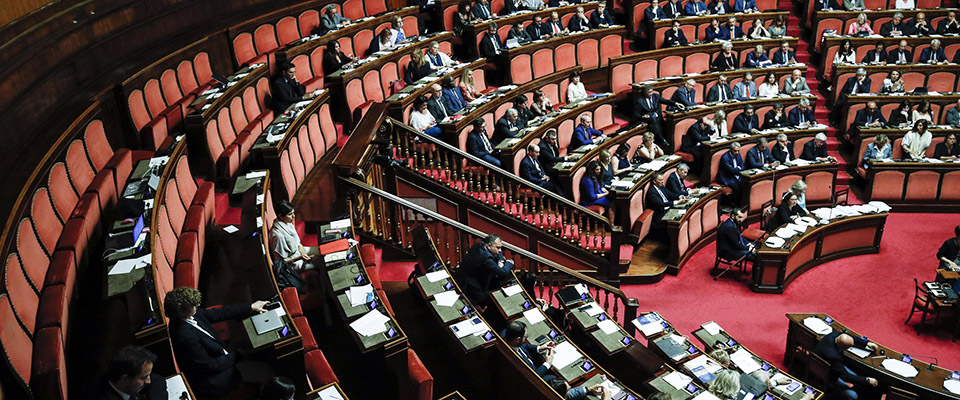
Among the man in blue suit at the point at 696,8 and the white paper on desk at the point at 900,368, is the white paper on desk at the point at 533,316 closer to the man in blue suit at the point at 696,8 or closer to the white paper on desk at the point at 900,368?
the white paper on desk at the point at 900,368

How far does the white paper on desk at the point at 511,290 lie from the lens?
536 cm

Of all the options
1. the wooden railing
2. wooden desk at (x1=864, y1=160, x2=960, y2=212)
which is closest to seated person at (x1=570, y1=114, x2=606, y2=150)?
the wooden railing

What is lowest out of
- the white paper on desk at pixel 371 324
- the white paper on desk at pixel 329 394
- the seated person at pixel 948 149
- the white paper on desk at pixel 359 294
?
the seated person at pixel 948 149

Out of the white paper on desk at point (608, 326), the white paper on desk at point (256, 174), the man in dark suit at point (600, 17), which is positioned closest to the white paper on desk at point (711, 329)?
the white paper on desk at point (608, 326)

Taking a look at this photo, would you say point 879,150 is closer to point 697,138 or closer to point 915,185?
point 915,185

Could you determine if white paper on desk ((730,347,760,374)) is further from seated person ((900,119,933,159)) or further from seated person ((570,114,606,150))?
seated person ((900,119,933,159))

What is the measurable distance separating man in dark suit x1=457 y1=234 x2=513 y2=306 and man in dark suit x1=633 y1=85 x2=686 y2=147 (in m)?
4.26

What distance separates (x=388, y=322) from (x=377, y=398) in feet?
1.53

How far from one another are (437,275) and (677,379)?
1784 mm

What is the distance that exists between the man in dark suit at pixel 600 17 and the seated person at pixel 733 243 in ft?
13.5

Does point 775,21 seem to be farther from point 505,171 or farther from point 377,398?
point 377,398

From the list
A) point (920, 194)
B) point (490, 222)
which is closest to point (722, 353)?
point (490, 222)

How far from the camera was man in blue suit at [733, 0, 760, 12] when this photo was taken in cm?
1127

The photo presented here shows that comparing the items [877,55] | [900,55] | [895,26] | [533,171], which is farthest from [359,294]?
[895,26]
